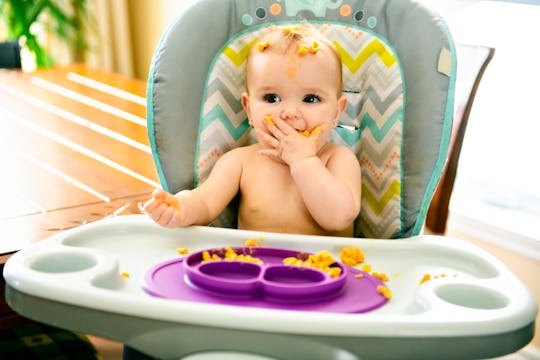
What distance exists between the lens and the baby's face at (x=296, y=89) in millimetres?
1008

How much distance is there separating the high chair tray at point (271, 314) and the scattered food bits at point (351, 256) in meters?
0.01

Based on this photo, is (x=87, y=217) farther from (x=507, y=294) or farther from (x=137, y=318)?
(x=507, y=294)

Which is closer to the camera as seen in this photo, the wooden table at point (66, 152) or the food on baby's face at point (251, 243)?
the food on baby's face at point (251, 243)

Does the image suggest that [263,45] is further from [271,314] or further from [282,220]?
[271,314]

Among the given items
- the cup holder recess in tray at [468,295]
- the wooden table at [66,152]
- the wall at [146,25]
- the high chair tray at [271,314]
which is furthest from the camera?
the wall at [146,25]

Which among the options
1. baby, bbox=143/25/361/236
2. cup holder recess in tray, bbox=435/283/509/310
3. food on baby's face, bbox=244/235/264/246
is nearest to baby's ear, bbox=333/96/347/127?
baby, bbox=143/25/361/236

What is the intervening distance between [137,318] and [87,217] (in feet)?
2.10

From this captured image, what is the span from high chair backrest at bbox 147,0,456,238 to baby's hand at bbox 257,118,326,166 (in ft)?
0.42

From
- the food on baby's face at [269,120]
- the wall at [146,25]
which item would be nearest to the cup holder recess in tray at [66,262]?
the food on baby's face at [269,120]

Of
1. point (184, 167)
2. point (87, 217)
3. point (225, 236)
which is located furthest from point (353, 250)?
point (87, 217)

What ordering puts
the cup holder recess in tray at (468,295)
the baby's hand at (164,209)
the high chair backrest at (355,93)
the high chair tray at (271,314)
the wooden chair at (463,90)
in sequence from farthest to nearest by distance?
the wooden chair at (463,90)
the high chair backrest at (355,93)
the baby's hand at (164,209)
the cup holder recess in tray at (468,295)
the high chair tray at (271,314)

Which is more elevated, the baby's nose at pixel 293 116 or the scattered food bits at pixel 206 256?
the baby's nose at pixel 293 116

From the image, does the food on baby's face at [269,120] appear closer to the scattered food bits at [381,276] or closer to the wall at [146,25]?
the scattered food bits at [381,276]

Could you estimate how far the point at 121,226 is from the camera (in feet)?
3.37
